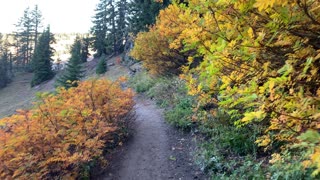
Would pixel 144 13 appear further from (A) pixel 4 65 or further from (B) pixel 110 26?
(A) pixel 4 65

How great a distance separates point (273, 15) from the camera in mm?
2393

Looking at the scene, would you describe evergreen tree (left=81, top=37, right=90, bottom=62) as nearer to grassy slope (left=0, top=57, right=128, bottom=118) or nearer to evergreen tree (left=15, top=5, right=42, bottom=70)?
grassy slope (left=0, top=57, right=128, bottom=118)

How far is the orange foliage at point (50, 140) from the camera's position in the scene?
5.49 m

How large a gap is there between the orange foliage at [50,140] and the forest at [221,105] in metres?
0.02

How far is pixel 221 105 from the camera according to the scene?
3893 mm

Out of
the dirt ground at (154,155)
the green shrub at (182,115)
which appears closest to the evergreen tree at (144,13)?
the green shrub at (182,115)

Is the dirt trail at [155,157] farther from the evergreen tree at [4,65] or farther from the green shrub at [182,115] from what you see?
the evergreen tree at [4,65]

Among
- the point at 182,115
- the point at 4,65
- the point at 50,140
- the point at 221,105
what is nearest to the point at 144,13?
the point at 182,115

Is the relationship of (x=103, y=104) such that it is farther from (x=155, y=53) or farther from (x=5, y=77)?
(x=5, y=77)

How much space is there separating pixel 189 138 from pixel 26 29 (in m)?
59.8

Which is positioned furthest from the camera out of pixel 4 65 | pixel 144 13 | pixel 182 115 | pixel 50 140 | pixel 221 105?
pixel 4 65

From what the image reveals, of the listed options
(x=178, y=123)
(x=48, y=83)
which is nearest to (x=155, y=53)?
(x=178, y=123)

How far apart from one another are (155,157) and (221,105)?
12.1 feet

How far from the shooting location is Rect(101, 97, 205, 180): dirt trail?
20.5ft
